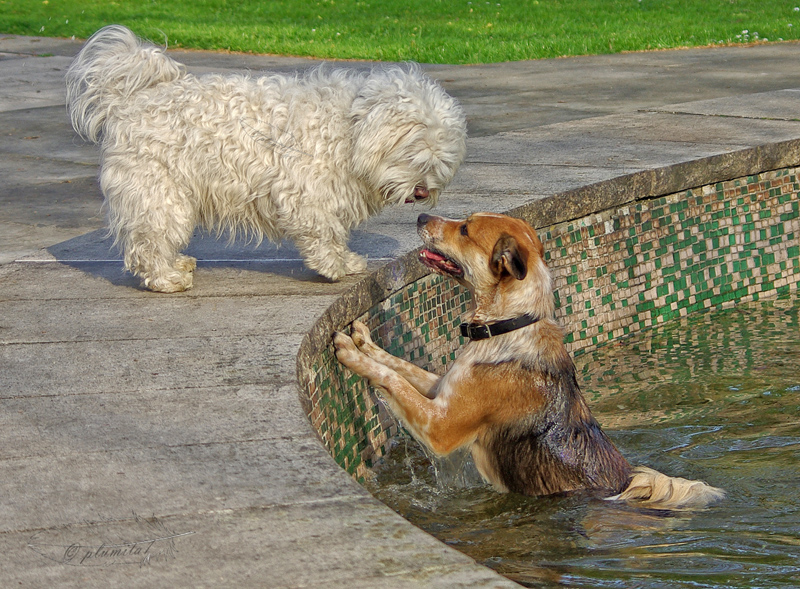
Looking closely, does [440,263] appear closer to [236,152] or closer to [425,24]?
[236,152]

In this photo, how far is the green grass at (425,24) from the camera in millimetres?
16344

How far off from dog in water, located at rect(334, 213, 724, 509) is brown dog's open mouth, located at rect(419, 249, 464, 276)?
0.04 metres

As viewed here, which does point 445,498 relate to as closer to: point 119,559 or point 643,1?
point 119,559

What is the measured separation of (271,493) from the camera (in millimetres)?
3580

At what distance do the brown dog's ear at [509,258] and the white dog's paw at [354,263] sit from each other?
1382mm

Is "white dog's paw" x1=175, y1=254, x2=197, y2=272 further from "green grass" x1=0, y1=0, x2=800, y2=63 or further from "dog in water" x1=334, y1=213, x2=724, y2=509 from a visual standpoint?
"green grass" x1=0, y1=0, x2=800, y2=63

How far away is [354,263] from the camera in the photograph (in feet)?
20.0

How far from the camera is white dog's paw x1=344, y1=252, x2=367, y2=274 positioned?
239 inches

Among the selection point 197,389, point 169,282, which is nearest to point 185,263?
point 169,282

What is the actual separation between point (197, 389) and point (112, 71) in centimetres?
219

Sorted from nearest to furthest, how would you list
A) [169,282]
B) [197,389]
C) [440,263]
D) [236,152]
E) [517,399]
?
[197,389] < [517,399] < [440,263] < [236,152] < [169,282]

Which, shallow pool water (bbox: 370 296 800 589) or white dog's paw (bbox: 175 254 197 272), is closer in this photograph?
shallow pool water (bbox: 370 296 800 589)

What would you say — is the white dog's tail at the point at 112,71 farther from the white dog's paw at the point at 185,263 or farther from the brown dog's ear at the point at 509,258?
the brown dog's ear at the point at 509,258

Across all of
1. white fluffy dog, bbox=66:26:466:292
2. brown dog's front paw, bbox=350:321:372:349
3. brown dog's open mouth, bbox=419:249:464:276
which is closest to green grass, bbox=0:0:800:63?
white fluffy dog, bbox=66:26:466:292
